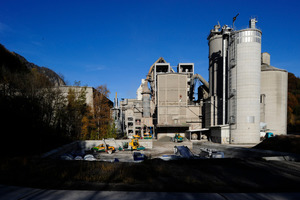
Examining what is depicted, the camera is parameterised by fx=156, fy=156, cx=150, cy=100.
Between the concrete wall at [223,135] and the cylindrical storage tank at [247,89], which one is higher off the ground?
the cylindrical storage tank at [247,89]

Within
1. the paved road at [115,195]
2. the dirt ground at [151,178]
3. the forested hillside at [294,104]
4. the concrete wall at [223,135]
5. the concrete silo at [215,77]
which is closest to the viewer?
the paved road at [115,195]

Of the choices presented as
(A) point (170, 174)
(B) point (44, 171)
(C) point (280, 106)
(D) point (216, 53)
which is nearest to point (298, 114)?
(C) point (280, 106)

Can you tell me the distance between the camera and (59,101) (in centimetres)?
2588

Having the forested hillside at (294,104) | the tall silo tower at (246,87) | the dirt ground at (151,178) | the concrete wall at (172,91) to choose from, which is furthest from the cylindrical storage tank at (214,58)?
the dirt ground at (151,178)

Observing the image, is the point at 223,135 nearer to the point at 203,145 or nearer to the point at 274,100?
the point at 203,145

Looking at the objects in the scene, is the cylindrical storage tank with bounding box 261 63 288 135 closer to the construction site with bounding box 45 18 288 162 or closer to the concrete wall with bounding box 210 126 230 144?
the construction site with bounding box 45 18 288 162

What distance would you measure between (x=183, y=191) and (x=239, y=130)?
30.2 metres

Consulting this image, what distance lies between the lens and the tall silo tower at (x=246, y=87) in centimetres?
2934

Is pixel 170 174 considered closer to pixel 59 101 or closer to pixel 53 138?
pixel 53 138

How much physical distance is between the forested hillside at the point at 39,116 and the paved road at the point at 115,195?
8816 mm

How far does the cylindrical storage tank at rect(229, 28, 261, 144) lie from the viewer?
29.3 m

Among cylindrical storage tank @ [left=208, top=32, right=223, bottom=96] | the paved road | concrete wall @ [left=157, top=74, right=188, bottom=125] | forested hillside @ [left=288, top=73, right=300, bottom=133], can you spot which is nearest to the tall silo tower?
cylindrical storage tank @ [left=208, top=32, right=223, bottom=96]

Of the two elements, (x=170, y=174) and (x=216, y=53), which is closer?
(x=170, y=174)

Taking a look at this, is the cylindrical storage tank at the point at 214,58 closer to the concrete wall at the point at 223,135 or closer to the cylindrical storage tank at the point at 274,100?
the concrete wall at the point at 223,135
